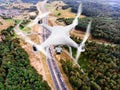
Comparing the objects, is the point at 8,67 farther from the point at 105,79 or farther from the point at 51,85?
the point at 105,79

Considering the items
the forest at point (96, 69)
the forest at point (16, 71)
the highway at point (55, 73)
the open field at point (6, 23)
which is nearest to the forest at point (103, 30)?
A: the forest at point (96, 69)

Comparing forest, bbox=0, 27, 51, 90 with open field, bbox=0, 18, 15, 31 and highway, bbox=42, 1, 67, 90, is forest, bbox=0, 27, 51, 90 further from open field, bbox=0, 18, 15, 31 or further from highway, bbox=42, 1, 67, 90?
open field, bbox=0, 18, 15, 31

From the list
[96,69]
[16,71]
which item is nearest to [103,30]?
[96,69]

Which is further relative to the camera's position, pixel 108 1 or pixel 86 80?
pixel 108 1

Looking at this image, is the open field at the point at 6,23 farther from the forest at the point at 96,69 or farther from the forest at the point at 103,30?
the forest at the point at 96,69

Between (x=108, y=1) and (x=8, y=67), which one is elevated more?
(x=8, y=67)

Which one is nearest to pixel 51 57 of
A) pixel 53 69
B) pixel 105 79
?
pixel 53 69

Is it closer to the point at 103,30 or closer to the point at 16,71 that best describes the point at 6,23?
the point at 103,30
